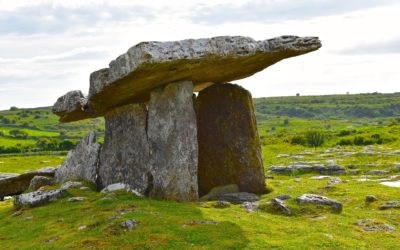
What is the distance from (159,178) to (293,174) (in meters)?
14.5

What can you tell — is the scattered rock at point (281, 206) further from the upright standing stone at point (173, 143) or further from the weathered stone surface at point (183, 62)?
the weathered stone surface at point (183, 62)

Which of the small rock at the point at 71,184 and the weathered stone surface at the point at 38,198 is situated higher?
the small rock at the point at 71,184

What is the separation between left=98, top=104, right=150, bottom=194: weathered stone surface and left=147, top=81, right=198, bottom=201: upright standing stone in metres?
0.86

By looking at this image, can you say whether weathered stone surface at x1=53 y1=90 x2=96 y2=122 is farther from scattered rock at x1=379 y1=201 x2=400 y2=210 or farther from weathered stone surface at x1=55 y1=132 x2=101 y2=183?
scattered rock at x1=379 y1=201 x2=400 y2=210

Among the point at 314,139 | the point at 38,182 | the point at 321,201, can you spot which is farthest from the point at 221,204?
the point at 314,139

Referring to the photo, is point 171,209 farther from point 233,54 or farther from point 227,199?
point 233,54

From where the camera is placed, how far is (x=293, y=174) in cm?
3262

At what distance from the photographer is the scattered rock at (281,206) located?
1798cm

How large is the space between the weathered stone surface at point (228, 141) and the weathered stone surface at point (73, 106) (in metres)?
5.92

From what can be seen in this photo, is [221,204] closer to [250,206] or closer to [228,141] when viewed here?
[250,206]

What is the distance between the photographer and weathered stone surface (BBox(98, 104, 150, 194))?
22062 millimetres

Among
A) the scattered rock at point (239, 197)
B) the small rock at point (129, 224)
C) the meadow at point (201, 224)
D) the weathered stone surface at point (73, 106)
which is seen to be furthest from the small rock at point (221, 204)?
the weathered stone surface at point (73, 106)

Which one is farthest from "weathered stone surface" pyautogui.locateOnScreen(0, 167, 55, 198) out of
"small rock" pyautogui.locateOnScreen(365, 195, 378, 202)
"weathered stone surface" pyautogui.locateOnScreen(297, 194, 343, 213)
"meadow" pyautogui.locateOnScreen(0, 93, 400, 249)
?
"small rock" pyautogui.locateOnScreen(365, 195, 378, 202)

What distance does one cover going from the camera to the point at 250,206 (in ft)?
63.6
